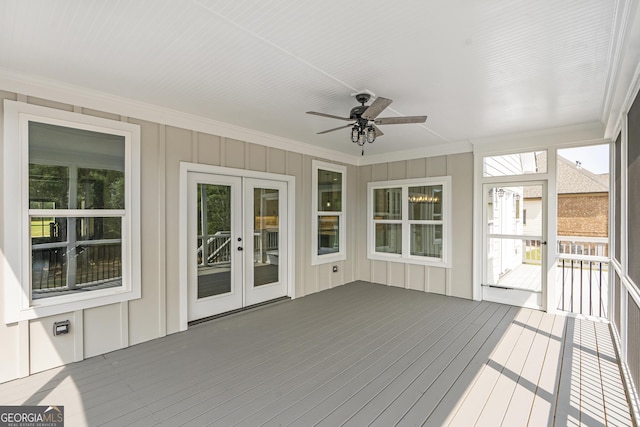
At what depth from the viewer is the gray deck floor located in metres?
2.17

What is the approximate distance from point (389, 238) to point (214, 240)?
3531 mm

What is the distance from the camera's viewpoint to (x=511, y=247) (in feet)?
17.0

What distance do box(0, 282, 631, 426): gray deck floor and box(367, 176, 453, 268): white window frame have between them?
1.55m

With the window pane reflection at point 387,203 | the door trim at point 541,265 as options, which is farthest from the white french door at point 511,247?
the window pane reflection at point 387,203

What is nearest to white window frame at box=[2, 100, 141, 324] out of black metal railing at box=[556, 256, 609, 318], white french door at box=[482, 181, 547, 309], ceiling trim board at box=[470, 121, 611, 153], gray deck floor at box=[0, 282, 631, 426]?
gray deck floor at box=[0, 282, 631, 426]

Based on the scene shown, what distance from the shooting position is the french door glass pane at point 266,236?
472cm

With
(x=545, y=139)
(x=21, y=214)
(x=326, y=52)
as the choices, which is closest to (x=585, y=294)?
(x=545, y=139)

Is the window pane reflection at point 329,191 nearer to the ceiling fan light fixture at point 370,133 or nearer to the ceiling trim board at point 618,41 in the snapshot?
the ceiling fan light fixture at point 370,133

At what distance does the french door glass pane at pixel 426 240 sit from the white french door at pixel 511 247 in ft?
2.55

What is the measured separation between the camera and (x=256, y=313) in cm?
436

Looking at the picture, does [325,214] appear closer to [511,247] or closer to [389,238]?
[389,238]

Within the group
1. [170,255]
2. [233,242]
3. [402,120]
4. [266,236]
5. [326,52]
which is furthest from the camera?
[266,236]

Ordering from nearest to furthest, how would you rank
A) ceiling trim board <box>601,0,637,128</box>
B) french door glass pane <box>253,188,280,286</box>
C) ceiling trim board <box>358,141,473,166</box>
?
ceiling trim board <box>601,0,637,128</box> < french door glass pane <box>253,188,280,286</box> < ceiling trim board <box>358,141,473,166</box>

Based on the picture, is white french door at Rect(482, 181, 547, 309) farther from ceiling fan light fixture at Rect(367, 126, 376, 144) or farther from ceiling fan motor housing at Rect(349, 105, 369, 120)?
ceiling fan motor housing at Rect(349, 105, 369, 120)
